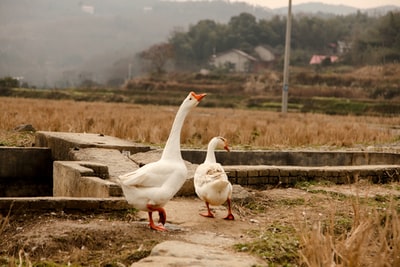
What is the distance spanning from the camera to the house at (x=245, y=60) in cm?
9869

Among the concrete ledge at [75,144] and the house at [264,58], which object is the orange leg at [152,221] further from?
the house at [264,58]

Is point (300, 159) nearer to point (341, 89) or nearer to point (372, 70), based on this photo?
point (341, 89)

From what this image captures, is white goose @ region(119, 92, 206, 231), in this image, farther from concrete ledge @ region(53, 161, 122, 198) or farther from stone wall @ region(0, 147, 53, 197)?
stone wall @ region(0, 147, 53, 197)

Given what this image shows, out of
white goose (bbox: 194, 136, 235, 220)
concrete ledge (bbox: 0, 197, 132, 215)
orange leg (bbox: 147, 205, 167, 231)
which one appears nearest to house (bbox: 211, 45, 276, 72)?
white goose (bbox: 194, 136, 235, 220)

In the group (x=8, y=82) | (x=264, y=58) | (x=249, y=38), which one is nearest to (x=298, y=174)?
(x=8, y=82)

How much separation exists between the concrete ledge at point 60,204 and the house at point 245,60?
9046cm

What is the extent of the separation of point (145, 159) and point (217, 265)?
17.0 feet

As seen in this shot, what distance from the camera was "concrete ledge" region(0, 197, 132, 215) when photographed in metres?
7.01

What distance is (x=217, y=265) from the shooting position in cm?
534

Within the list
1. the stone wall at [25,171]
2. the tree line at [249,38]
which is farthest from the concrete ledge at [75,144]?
the tree line at [249,38]

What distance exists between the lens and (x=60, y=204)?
713 centimetres

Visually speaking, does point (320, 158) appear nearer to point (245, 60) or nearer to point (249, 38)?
point (245, 60)

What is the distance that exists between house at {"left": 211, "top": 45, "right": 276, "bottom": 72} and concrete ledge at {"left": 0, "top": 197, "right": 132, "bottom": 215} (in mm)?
90456

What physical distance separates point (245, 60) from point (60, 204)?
93.5 m
